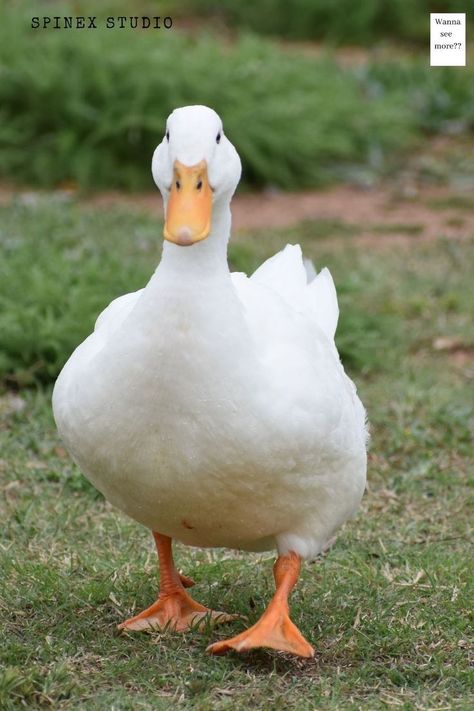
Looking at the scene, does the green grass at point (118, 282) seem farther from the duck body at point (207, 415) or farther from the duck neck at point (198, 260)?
the duck neck at point (198, 260)

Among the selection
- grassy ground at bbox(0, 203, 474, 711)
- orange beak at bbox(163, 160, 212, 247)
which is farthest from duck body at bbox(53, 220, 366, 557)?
grassy ground at bbox(0, 203, 474, 711)

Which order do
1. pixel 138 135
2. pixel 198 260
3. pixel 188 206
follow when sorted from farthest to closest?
pixel 138 135 → pixel 198 260 → pixel 188 206

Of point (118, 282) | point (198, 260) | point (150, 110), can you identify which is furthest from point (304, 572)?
point (150, 110)

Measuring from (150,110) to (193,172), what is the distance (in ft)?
20.1

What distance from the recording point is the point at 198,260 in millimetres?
3371

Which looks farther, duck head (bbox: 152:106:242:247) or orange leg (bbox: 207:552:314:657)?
orange leg (bbox: 207:552:314:657)

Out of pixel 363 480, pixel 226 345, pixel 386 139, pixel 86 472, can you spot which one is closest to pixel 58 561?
pixel 86 472

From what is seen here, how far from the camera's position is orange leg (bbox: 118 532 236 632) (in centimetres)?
382

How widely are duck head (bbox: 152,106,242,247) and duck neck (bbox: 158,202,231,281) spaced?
2.6 inches

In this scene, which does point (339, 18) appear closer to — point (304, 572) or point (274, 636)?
point (304, 572)

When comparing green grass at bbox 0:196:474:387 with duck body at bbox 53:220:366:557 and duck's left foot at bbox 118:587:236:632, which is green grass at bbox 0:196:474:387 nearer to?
duck's left foot at bbox 118:587:236:632

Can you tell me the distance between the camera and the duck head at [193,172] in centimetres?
319

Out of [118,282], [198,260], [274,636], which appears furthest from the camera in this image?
[118,282]

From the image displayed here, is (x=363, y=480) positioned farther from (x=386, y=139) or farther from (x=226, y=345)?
(x=386, y=139)
